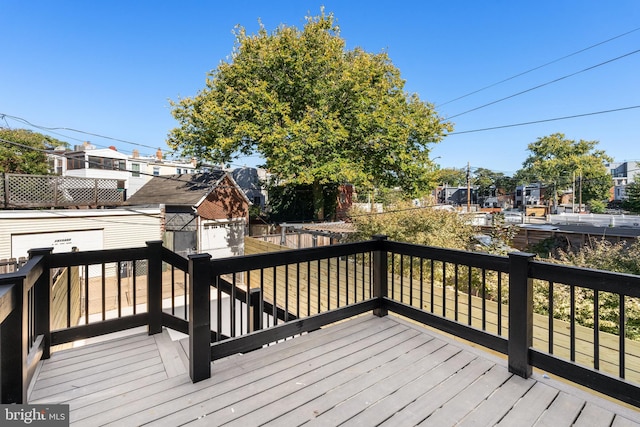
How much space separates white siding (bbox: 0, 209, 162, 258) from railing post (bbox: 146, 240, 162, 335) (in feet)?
30.0

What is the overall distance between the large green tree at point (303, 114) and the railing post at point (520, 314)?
10.4 metres

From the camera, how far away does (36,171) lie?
2114 centimetres

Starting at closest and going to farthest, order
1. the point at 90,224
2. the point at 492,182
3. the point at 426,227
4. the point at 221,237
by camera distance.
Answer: the point at 426,227 → the point at 90,224 → the point at 221,237 → the point at 492,182

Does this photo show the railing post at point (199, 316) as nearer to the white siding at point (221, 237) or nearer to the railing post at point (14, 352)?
the railing post at point (14, 352)

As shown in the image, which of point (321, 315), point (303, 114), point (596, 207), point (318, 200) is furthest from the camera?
point (596, 207)

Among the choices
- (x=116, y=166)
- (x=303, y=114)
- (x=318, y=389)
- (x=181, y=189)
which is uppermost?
(x=303, y=114)

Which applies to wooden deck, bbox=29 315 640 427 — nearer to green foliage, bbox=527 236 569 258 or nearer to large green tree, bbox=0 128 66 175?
green foliage, bbox=527 236 569 258

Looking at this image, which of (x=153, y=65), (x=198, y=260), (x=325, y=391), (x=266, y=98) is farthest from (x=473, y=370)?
(x=153, y=65)

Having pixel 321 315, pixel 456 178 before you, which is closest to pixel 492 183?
pixel 456 178

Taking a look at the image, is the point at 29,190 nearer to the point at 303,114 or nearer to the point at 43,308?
the point at 303,114

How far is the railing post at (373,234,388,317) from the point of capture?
10.7 ft

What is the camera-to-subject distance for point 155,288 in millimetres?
2906

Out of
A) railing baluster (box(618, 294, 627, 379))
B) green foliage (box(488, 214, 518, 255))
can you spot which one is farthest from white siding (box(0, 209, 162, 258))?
railing baluster (box(618, 294, 627, 379))

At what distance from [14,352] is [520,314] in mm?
3088
